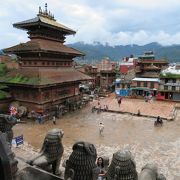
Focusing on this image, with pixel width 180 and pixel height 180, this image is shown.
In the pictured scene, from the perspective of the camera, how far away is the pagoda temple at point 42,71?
25156 mm

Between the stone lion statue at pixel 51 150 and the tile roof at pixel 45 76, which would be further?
the tile roof at pixel 45 76

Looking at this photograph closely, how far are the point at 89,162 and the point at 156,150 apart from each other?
11562 mm

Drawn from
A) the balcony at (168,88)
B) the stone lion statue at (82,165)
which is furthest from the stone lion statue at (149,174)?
the balcony at (168,88)

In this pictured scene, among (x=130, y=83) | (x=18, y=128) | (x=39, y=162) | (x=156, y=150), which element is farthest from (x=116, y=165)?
(x=130, y=83)

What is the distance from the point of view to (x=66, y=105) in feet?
94.4

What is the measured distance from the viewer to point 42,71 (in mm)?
26344

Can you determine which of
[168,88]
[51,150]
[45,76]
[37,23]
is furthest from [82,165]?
[168,88]

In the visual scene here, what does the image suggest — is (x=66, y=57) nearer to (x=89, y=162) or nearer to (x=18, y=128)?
(x=18, y=128)

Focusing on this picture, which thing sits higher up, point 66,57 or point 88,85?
point 66,57

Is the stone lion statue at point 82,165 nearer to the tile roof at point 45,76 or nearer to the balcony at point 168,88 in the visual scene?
the tile roof at point 45,76

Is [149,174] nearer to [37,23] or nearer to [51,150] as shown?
[51,150]

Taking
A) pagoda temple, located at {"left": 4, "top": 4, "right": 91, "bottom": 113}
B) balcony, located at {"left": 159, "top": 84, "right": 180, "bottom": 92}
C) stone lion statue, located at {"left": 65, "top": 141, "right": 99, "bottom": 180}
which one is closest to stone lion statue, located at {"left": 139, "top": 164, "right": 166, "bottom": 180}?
stone lion statue, located at {"left": 65, "top": 141, "right": 99, "bottom": 180}

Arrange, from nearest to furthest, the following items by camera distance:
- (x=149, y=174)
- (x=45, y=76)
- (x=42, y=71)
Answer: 1. (x=149, y=174)
2. (x=45, y=76)
3. (x=42, y=71)

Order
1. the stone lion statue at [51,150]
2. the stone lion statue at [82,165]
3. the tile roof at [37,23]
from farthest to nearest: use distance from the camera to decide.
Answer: the tile roof at [37,23] → the stone lion statue at [51,150] → the stone lion statue at [82,165]
